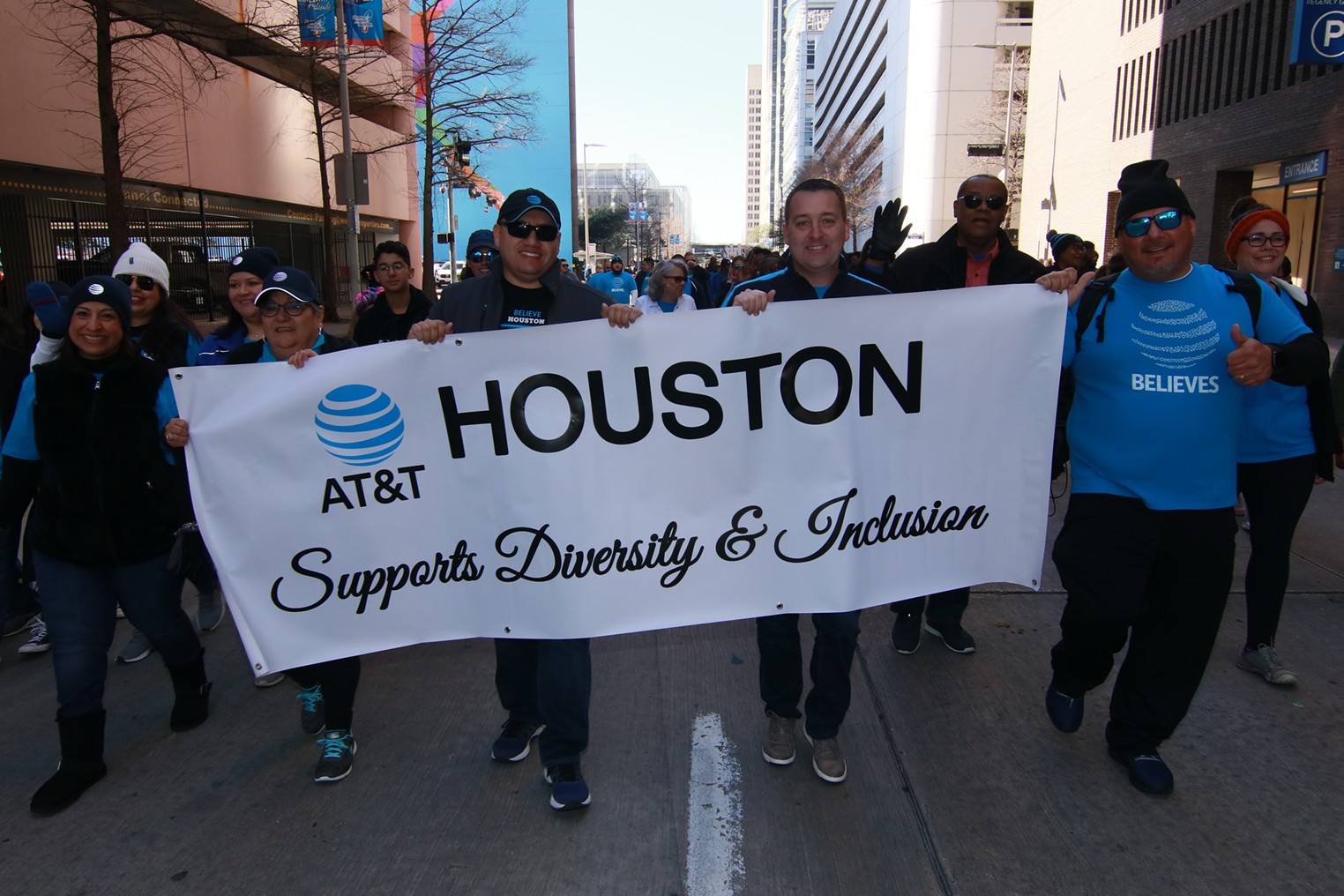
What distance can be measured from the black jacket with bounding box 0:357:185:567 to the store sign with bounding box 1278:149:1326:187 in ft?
83.0

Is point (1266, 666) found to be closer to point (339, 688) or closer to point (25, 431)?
point (339, 688)

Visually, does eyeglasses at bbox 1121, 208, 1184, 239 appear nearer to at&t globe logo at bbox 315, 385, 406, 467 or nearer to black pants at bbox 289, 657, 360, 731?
at&t globe logo at bbox 315, 385, 406, 467

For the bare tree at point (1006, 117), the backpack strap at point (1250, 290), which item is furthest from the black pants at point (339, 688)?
the bare tree at point (1006, 117)

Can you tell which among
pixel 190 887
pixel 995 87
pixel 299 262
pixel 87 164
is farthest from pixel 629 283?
pixel 995 87

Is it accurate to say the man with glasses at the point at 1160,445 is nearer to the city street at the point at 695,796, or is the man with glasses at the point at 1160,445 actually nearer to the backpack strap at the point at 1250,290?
the backpack strap at the point at 1250,290

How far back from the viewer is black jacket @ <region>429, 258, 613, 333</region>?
3404mm

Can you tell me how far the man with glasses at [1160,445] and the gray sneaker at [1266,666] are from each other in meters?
1.17

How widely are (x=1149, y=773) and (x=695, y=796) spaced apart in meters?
1.60

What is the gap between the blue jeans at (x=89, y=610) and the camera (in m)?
3.39

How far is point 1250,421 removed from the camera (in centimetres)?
396

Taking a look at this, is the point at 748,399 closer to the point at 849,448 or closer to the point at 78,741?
the point at 849,448

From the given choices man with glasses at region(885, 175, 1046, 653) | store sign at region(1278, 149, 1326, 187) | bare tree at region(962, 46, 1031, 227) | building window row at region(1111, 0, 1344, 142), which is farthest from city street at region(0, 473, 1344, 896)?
bare tree at region(962, 46, 1031, 227)

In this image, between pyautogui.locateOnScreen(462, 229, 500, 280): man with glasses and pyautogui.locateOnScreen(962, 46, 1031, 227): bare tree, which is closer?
pyautogui.locateOnScreen(462, 229, 500, 280): man with glasses

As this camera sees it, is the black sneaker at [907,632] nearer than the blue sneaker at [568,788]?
No
